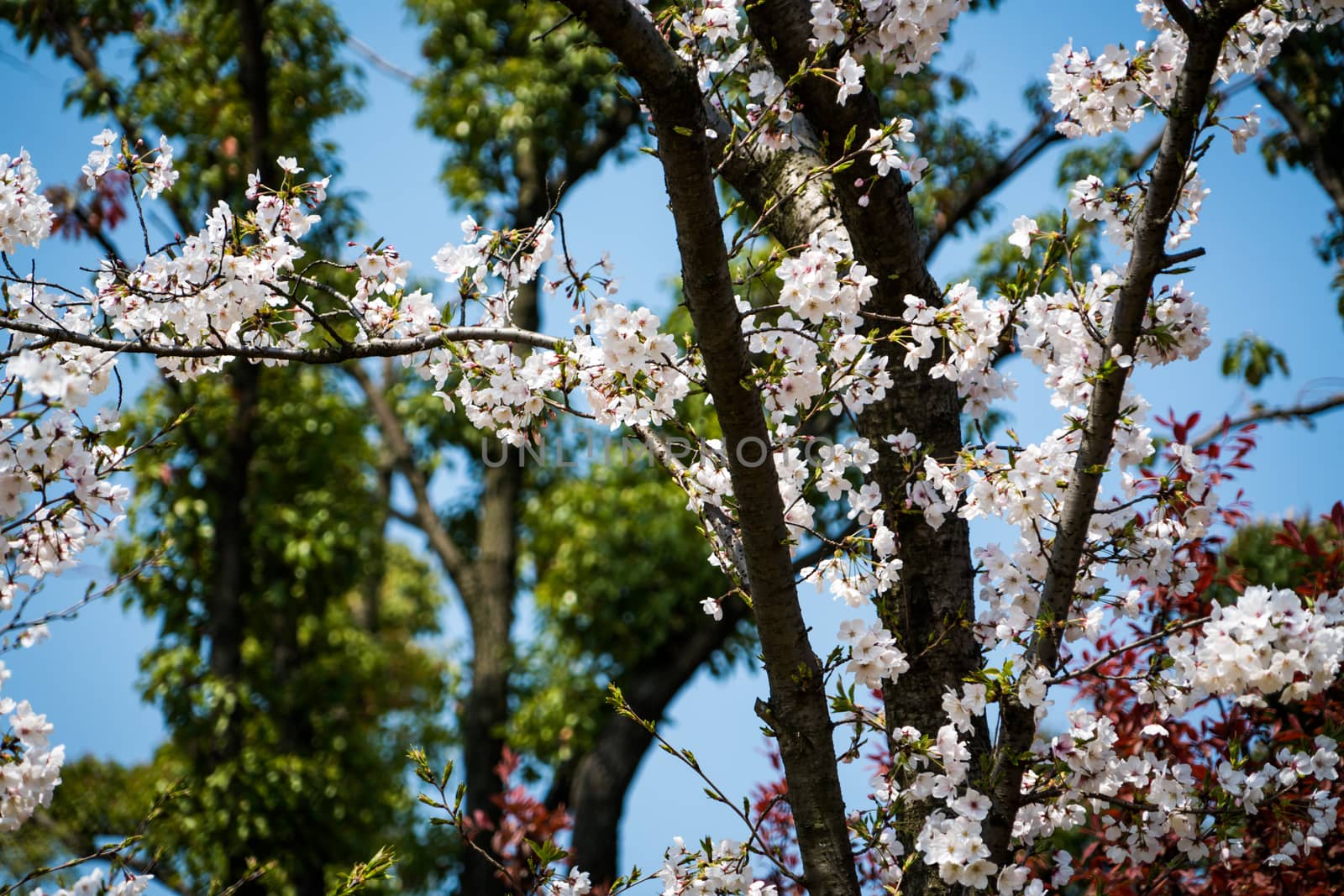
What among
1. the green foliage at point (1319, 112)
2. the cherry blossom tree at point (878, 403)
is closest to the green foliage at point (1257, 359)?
the green foliage at point (1319, 112)

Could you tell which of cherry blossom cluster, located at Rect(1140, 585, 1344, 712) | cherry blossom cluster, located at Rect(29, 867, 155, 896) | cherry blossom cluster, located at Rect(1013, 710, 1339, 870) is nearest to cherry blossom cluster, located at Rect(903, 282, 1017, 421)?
cherry blossom cluster, located at Rect(1140, 585, 1344, 712)

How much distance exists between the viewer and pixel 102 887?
2523 millimetres

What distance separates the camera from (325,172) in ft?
23.6

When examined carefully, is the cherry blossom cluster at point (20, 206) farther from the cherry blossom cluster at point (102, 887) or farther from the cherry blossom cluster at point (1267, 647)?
the cherry blossom cluster at point (1267, 647)

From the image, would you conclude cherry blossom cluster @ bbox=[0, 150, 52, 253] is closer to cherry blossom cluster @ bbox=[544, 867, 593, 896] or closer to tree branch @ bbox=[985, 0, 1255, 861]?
cherry blossom cluster @ bbox=[544, 867, 593, 896]

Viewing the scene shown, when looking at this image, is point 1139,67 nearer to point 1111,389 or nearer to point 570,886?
point 1111,389

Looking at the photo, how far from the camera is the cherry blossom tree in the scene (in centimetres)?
203

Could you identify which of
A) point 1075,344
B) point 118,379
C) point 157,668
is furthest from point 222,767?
point 1075,344

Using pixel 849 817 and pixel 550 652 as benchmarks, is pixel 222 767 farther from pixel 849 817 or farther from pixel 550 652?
pixel 849 817

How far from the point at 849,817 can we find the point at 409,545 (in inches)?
495

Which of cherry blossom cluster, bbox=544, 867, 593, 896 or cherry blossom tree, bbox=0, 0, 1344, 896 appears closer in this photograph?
cherry blossom tree, bbox=0, 0, 1344, 896

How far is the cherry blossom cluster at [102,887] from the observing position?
248cm

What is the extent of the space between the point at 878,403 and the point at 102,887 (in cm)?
216

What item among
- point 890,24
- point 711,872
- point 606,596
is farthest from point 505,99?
point 711,872
